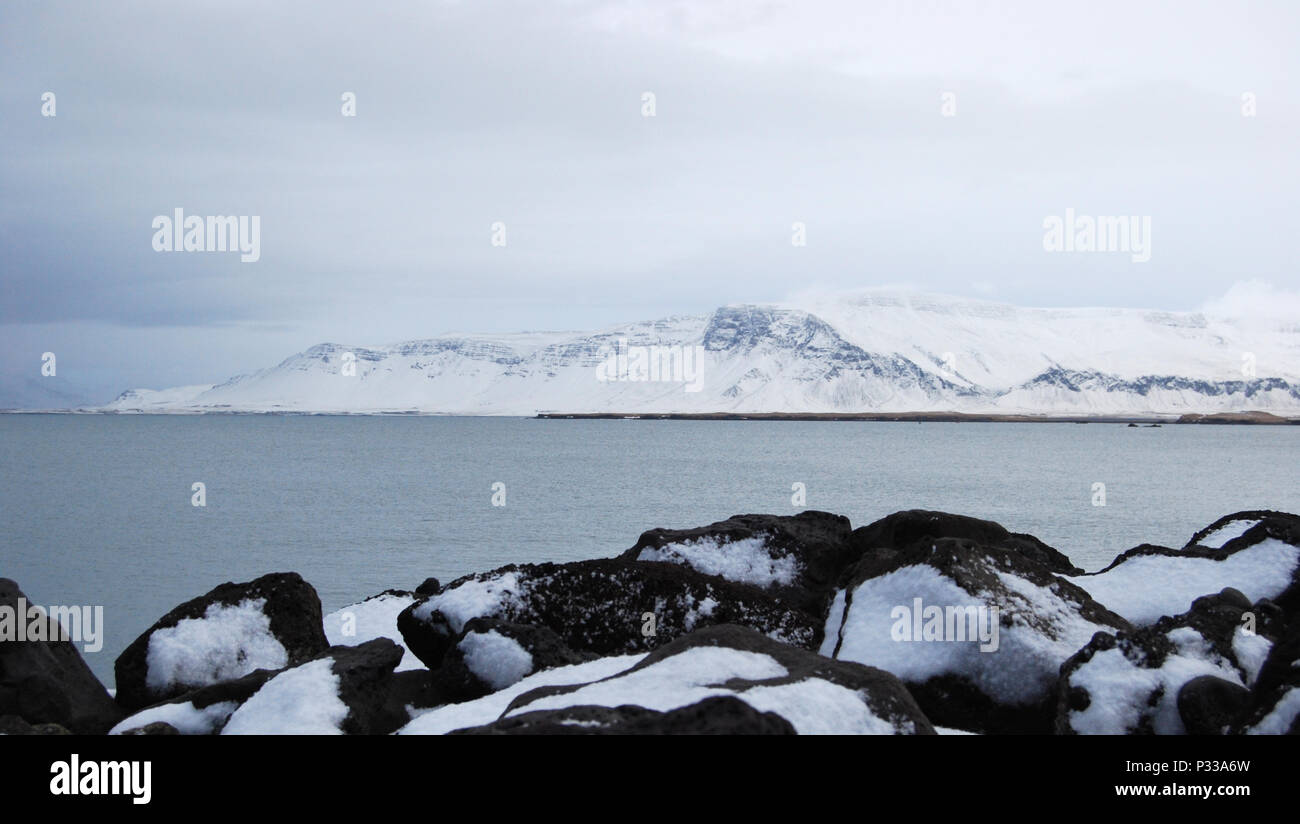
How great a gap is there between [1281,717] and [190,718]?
7.87 m

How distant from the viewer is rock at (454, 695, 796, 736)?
196 inches

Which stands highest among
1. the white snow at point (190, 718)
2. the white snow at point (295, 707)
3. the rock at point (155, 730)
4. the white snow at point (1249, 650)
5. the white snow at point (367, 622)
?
the white snow at point (1249, 650)

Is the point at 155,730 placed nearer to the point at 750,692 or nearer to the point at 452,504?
the point at 750,692

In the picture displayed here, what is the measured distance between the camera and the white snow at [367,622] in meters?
12.6

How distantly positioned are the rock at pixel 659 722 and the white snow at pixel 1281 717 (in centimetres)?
317

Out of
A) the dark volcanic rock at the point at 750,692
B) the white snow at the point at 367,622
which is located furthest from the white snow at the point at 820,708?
the white snow at the point at 367,622

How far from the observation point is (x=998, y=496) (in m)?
55.1

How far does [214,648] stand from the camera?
383 inches

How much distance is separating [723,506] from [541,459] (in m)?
44.0

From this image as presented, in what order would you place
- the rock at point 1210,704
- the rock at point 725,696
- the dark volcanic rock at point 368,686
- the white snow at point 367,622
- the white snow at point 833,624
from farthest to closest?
the white snow at point 367,622 < the white snow at point 833,624 < the dark volcanic rock at point 368,686 < the rock at point 1210,704 < the rock at point 725,696

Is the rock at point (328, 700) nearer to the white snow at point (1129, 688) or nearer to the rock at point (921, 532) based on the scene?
the white snow at point (1129, 688)
